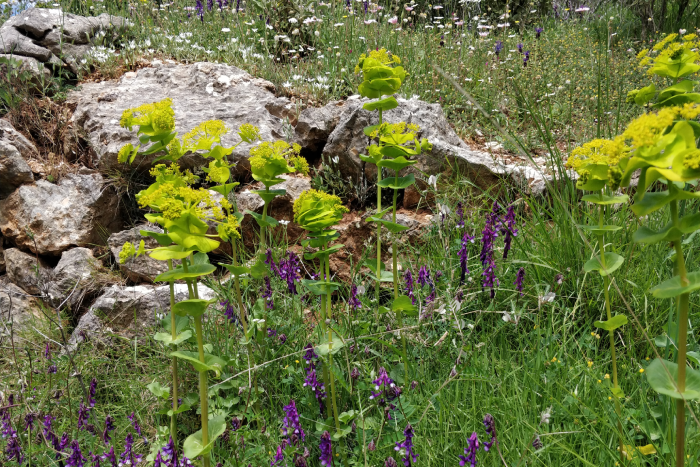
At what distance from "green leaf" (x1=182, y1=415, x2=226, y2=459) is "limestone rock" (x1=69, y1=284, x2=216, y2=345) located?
5.26 feet

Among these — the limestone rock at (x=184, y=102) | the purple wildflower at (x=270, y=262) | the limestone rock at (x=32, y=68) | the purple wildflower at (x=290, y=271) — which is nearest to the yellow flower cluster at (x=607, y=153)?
the purple wildflower at (x=290, y=271)

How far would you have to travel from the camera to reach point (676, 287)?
1.15 m

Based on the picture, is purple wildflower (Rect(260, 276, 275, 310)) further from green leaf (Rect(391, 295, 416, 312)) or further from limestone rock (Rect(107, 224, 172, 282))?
limestone rock (Rect(107, 224, 172, 282))

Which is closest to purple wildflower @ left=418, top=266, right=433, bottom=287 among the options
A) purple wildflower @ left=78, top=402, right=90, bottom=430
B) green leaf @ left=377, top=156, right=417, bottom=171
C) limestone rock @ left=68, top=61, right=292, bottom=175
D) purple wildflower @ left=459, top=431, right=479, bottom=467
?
green leaf @ left=377, top=156, right=417, bottom=171

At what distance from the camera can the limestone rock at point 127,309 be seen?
324 centimetres

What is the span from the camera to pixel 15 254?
394 cm

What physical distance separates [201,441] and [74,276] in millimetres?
2435

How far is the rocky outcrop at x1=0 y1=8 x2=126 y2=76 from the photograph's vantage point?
5.03m

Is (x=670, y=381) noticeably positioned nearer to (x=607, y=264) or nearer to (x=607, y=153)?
(x=607, y=264)

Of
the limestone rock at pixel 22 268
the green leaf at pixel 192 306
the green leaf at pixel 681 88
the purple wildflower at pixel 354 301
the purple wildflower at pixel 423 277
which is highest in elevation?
the green leaf at pixel 681 88

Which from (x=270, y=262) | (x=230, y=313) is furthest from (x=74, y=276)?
(x=270, y=262)

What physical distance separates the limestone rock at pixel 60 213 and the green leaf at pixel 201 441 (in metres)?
2.69

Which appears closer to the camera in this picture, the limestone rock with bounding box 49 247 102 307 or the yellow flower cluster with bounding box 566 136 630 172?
the yellow flower cluster with bounding box 566 136 630 172

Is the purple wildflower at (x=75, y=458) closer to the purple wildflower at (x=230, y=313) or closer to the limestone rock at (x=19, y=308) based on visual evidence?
the purple wildflower at (x=230, y=313)
